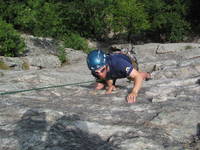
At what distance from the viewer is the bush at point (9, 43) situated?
21859 millimetres

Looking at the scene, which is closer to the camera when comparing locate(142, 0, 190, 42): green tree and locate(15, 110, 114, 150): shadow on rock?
locate(15, 110, 114, 150): shadow on rock

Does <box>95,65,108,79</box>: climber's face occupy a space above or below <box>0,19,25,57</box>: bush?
above

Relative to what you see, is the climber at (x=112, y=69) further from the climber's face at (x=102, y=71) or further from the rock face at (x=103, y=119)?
the rock face at (x=103, y=119)

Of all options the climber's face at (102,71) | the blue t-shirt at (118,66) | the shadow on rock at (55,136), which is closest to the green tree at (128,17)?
the blue t-shirt at (118,66)

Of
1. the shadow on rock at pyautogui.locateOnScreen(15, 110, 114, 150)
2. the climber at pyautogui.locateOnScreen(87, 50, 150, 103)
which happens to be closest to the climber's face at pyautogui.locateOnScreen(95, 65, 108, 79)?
the climber at pyautogui.locateOnScreen(87, 50, 150, 103)

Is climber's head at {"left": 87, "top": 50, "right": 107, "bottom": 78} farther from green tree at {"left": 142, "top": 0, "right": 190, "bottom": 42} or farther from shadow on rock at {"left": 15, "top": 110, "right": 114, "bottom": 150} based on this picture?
green tree at {"left": 142, "top": 0, "right": 190, "bottom": 42}

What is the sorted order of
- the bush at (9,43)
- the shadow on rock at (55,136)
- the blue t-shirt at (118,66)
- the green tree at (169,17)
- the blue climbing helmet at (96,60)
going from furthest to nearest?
the green tree at (169,17) → the bush at (9,43) → the blue t-shirt at (118,66) → the blue climbing helmet at (96,60) → the shadow on rock at (55,136)

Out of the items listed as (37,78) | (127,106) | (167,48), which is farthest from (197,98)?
(167,48)

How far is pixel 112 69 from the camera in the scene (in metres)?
6.70

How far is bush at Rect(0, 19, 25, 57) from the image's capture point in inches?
861

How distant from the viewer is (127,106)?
5906 mm

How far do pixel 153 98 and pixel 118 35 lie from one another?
34.3 metres

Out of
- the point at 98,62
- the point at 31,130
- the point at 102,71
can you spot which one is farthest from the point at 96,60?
the point at 31,130

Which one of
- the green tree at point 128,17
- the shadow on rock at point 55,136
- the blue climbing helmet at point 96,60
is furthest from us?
the green tree at point 128,17
